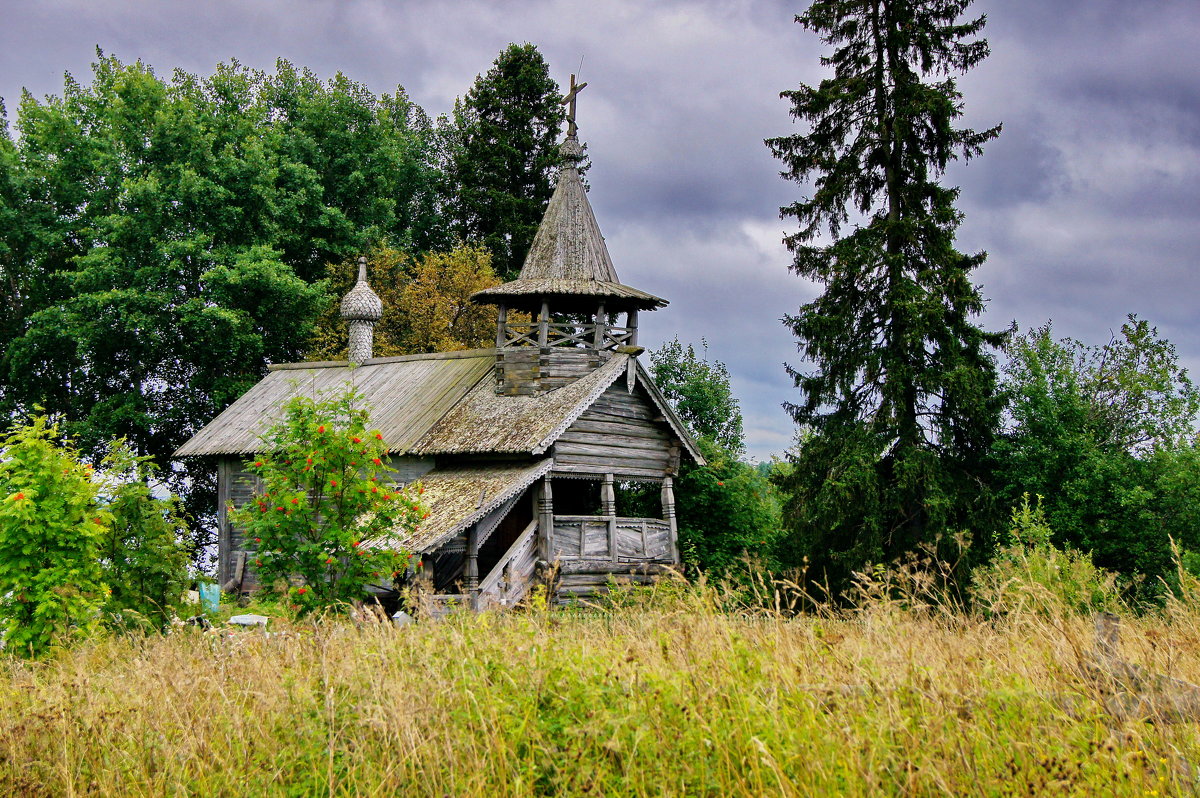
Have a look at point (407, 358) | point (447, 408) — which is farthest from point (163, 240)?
point (447, 408)

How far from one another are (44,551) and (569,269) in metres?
12.9

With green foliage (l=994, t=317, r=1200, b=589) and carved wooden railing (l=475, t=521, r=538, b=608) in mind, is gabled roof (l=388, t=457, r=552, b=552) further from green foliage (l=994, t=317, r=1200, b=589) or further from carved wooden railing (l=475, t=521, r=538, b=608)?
green foliage (l=994, t=317, r=1200, b=589)

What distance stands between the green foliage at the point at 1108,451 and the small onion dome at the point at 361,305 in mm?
15938

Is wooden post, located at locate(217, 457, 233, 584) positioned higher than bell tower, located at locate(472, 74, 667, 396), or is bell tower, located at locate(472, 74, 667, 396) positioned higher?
bell tower, located at locate(472, 74, 667, 396)

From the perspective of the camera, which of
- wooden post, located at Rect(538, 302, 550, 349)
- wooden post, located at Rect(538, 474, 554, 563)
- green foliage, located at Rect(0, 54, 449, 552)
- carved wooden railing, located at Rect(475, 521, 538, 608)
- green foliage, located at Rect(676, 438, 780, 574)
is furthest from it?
green foliage, located at Rect(0, 54, 449, 552)

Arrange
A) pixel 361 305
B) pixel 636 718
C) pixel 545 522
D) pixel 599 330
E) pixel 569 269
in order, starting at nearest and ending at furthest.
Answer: pixel 636 718, pixel 545 522, pixel 599 330, pixel 569 269, pixel 361 305

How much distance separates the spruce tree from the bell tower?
12.2 feet

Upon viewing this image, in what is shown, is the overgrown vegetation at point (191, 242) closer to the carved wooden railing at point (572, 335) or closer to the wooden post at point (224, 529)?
the wooden post at point (224, 529)

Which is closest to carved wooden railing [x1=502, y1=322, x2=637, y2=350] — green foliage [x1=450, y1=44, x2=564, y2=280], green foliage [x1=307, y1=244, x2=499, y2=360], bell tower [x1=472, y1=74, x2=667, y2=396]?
bell tower [x1=472, y1=74, x2=667, y2=396]

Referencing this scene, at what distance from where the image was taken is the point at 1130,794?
3.94 meters

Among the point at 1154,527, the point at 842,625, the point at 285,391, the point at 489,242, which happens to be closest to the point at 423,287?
the point at 489,242

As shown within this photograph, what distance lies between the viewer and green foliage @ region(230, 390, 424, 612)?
1030 centimetres

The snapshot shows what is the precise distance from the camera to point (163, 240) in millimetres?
29781

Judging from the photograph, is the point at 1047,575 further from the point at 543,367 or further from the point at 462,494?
the point at 543,367
